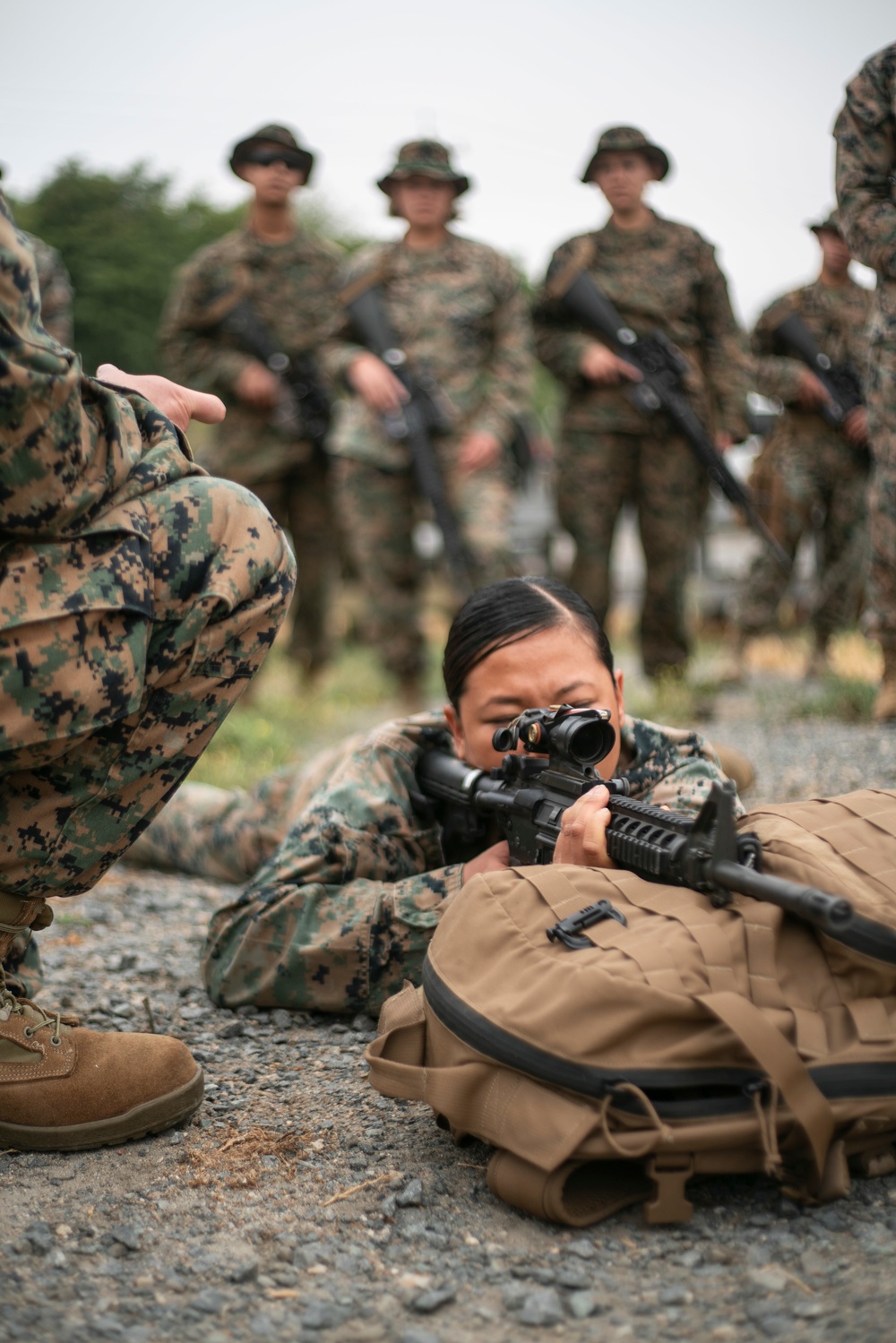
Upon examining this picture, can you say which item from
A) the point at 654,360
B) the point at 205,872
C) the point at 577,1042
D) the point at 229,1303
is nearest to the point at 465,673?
the point at 577,1042

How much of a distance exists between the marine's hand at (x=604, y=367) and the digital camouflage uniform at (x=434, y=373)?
30cm

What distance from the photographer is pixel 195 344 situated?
7160 mm

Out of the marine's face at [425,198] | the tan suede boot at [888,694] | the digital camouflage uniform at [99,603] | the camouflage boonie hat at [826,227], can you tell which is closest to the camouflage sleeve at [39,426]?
the digital camouflage uniform at [99,603]

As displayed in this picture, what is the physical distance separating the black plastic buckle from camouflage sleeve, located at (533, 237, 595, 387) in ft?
16.6

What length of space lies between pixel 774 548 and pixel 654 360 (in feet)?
3.96

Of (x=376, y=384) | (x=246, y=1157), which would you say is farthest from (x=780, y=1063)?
(x=376, y=384)

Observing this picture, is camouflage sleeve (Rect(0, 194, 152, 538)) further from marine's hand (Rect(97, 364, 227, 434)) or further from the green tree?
the green tree

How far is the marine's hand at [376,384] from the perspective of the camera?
6.21 meters

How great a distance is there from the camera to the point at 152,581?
1968 millimetres

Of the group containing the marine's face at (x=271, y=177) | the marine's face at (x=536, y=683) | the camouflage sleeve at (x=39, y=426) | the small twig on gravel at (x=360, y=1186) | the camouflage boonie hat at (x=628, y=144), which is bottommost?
the small twig on gravel at (x=360, y=1186)

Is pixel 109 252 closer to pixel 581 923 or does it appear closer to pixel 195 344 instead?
pixel 195 344

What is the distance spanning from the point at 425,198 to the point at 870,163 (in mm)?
2642

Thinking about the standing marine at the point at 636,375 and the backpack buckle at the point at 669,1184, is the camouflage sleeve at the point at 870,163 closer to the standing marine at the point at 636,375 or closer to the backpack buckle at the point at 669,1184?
the standing marine at the point at 636,375

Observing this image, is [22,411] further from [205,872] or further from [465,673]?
[205,872]
